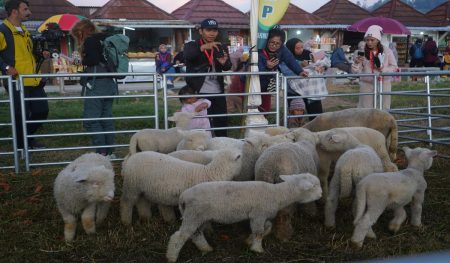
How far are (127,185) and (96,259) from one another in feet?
2.21

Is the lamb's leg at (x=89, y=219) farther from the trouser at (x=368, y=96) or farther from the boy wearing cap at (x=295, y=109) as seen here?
the trouser at (x=368, y=96)

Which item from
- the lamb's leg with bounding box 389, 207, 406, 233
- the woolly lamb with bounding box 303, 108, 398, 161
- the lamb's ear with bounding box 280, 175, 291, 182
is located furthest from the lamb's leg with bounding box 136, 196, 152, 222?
the woolly lamb with bounding box 303, 108, 398, 161

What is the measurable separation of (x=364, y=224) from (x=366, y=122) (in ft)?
7.11

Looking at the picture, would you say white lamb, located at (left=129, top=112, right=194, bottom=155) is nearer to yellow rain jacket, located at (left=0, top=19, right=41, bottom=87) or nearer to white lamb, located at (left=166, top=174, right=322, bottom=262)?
white lamb, located at (left=166, top=174, right=322, bottom=262)

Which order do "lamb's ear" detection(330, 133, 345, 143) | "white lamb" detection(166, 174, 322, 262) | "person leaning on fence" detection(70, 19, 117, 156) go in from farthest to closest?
"person leaning on fence" detection(70, 19, 117, 156)
"lamb's ear" detection(330, 133, 345, 143)
"white lamb" detection(166, 174, 322, 262)

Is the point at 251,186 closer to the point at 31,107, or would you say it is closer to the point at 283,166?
the point at 283,166

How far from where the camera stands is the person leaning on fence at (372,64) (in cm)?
701

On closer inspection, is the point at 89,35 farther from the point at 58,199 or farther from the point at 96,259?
the point at 96,259

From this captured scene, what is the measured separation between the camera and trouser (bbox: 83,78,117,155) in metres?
6.07

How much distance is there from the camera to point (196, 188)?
307cm

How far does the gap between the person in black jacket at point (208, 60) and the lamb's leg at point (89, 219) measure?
311cm

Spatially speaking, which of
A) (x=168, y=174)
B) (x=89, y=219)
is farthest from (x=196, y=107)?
(x=89, y=219)

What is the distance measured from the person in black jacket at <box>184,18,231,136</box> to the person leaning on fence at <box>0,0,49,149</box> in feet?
6.54

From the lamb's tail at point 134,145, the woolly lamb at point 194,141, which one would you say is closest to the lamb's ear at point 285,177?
the woolly lamb at point 194,141
